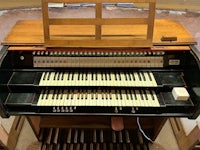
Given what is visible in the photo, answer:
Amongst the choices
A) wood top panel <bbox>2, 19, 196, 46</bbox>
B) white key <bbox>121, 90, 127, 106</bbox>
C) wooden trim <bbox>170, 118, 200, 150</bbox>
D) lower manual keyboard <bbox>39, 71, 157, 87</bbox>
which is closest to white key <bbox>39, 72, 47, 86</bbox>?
lower manual keyboard <bbox>39, 71, 157, 87</bbox>

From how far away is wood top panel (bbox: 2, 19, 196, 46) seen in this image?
61.9 inches

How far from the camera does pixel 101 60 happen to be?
1578 millimetres

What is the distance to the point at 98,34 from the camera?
4.89 feet

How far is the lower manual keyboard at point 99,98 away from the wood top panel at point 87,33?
32 centimetres

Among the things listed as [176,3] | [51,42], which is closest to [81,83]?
[51,42]

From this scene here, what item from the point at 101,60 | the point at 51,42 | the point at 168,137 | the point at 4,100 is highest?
the point at 51,42

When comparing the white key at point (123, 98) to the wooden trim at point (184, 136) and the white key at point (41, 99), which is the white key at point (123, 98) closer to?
the white key at point (41, 99)

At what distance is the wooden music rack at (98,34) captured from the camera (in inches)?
55.6

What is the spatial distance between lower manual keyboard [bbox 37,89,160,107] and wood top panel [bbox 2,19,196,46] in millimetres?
318

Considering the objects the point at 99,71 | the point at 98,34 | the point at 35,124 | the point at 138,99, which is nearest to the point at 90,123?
the point at 35,124

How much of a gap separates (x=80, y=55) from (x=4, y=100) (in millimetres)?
508

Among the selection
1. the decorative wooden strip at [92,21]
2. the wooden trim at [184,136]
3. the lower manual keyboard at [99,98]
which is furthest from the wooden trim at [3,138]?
the wooden trim at [184,136]

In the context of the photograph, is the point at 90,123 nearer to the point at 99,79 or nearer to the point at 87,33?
the point at 99,79

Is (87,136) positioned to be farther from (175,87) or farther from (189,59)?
(189,59)
